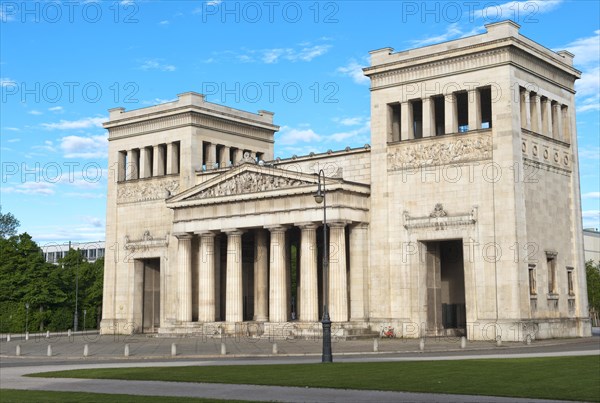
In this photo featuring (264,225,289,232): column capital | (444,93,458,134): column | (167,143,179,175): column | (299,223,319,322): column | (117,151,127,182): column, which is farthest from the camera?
(117,151,127,182): column

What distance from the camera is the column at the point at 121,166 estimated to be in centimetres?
9612

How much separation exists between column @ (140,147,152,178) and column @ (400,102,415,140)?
33.1m

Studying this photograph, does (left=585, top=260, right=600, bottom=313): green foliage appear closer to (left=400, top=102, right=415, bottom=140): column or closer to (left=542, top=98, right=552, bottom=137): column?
(left=542, top=98, right=552, bottom=137): column

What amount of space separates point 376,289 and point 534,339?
14396 mm

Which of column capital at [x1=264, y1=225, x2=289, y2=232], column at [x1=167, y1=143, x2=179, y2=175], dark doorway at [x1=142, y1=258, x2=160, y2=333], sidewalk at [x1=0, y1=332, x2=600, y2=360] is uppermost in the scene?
column at [x1=167, y1=143, x2=179, y2=175]

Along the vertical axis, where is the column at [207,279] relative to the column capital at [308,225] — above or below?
below

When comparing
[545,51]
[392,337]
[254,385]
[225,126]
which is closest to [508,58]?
[545,51]

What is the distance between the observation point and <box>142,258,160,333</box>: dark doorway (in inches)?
3656

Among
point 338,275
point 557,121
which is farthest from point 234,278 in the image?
point 557,121

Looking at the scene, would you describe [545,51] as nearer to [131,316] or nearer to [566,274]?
[566,274]

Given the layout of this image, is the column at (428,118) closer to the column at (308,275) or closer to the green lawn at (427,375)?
the column at (308,275)

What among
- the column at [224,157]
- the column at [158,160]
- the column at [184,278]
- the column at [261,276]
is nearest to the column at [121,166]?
the column at [158,160]

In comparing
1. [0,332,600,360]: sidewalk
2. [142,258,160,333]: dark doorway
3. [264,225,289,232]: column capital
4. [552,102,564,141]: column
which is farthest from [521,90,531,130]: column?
[142,258,160,333]: dark doorway

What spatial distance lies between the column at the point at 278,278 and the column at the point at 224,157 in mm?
17237
